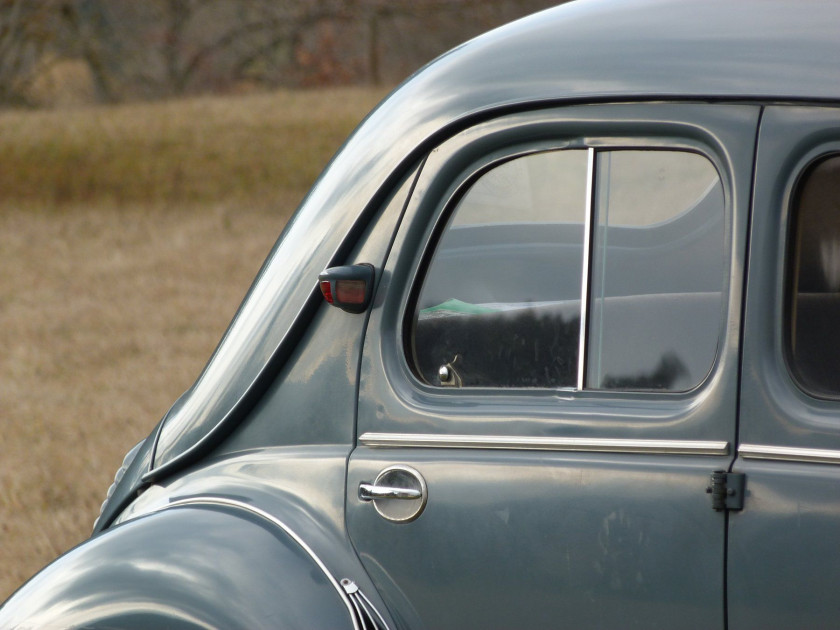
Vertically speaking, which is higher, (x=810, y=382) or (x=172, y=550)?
(x=810, y=382)

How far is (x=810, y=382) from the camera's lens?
1651mm

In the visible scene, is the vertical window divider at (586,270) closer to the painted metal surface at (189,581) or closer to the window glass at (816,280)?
the window glass at (816,280)

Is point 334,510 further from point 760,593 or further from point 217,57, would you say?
point 217,57

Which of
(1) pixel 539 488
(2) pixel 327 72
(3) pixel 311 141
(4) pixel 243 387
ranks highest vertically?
(2) pixel 327 72

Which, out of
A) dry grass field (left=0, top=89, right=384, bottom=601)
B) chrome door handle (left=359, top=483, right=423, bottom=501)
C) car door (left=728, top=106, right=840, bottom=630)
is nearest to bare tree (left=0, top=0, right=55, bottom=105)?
dry grass field (left=0, top=89, right=384, bottom=601)

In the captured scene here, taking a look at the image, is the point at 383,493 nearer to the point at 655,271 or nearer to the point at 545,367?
the point at 545,367

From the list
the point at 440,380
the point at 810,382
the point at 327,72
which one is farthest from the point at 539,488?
the point at 327,72

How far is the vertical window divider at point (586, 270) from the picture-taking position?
1.81 metres

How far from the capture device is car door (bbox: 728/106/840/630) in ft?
5.12

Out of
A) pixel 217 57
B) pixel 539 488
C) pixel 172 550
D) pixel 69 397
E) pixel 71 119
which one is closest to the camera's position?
pixel 539 488

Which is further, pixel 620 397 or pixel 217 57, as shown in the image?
pixel 217 57

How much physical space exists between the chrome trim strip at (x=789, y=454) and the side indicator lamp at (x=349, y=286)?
757 millimetres

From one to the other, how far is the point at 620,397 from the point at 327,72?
21.5 meters

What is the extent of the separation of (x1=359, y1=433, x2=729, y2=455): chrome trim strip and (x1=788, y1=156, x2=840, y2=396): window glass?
210 mm
